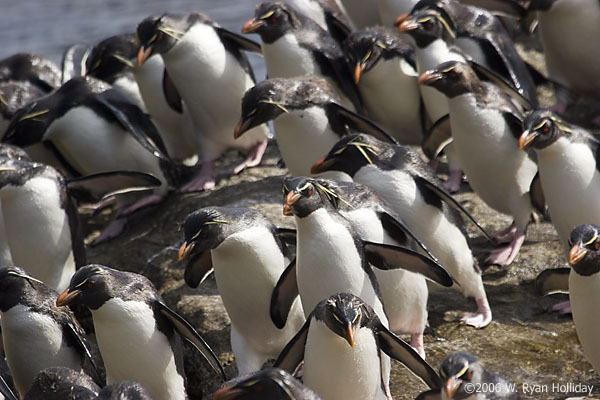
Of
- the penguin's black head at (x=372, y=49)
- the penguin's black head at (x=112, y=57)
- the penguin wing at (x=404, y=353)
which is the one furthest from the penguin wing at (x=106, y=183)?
the penguin wing at (x=404, y=353)

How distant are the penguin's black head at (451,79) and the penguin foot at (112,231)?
2.27 meters

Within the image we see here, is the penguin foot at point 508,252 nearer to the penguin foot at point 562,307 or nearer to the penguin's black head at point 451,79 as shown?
the penguin foot at point 562,307

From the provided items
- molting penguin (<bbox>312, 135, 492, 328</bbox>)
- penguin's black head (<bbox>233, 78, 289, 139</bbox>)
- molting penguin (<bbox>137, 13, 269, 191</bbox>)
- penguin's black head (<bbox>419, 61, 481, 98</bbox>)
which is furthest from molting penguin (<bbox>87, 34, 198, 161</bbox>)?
molting penguin (<bbox>312, 135, 492, 328</bbox>)

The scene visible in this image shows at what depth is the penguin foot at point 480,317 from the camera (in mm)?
5492

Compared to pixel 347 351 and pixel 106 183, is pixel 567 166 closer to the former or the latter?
pixel 347 351

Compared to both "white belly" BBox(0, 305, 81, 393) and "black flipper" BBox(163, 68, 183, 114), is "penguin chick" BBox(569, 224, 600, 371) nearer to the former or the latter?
"white belly" BBox(0, 305, 81, 393)

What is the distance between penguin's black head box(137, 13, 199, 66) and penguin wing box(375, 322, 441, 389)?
10.1 ft

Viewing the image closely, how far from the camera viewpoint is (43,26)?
17.7 m

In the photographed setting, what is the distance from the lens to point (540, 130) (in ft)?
18.5

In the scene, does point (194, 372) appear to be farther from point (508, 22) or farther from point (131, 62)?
point (508, 22)

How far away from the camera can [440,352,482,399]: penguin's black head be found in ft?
13.3

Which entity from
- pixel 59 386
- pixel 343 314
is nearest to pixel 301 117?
pixel 343 314

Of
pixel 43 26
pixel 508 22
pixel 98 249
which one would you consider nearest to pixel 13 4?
pixel 43 26

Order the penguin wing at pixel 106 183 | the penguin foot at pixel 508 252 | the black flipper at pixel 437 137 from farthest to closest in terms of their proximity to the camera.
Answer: the black flipper at pixel 437 137
the penguin wing at pixel 106 183
the penguin foot at pixel 508 252
